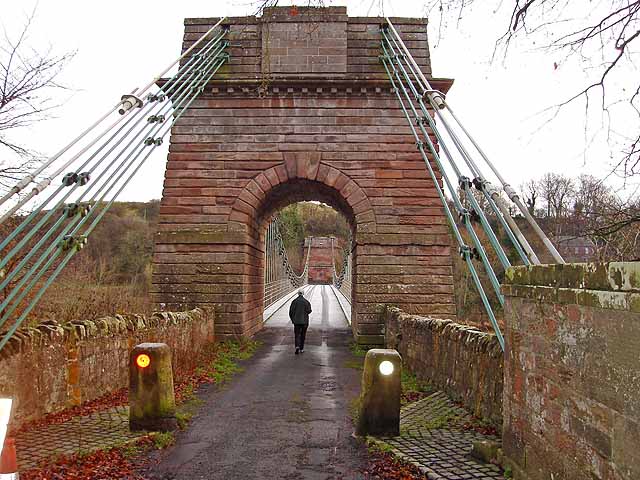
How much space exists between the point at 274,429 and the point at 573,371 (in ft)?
10.2

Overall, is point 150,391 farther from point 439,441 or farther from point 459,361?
point 459,361

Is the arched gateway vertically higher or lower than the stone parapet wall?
higher

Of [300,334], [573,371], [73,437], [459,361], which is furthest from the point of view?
[300,334]

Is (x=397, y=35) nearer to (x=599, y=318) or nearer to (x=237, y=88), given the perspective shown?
(x=237, y=88)

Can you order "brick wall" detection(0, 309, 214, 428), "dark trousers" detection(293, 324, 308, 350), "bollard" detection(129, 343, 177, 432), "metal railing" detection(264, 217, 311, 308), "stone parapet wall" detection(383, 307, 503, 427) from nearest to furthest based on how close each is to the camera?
1. "brick wall" detection(0, 309, 214, 428)
2. "stone parapet wall" detection(383, 307, 503, 427)
3. "bollard" detection(129, 343, 177, 432)
4. "dark trousers" detection(293, 324, 308, 350)
5. "metal railing" detection(264, 217, 311, 308)

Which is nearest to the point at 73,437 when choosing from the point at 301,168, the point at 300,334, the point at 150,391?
the point at 150,391

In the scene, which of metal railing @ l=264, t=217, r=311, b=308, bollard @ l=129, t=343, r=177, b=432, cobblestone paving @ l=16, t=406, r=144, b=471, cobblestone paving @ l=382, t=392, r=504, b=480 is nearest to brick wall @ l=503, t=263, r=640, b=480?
cobblestone paving @ l=382, t=392, r=504, b=480

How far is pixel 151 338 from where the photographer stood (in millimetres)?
6969

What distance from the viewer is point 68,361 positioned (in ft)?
17.2

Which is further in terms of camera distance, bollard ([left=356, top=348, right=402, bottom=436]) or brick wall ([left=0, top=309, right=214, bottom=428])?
bollard ([left=356, top=348, right=402, bottom=436])

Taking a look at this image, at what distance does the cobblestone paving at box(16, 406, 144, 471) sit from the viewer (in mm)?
3999

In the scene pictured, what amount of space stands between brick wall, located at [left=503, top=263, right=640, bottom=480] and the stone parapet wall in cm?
97

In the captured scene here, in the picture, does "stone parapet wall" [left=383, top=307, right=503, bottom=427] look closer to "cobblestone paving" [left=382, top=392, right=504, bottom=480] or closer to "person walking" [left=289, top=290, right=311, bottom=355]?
"cobblestone paving" [left=382, top=392, right=504, bottom=480]

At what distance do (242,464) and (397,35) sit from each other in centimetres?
941
